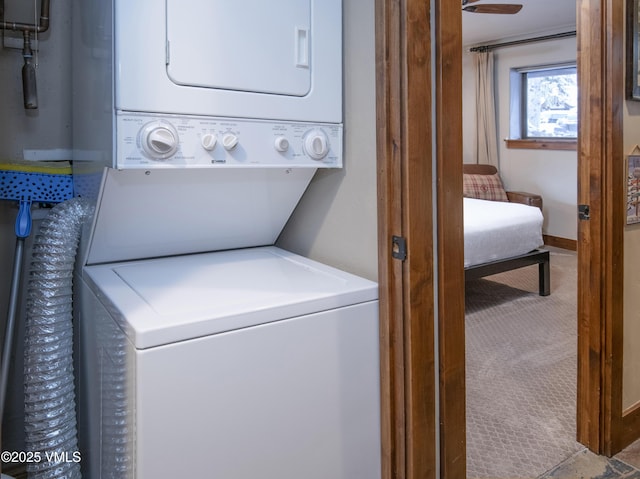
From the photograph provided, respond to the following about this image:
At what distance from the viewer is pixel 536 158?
237 inches

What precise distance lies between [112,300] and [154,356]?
0.83ft

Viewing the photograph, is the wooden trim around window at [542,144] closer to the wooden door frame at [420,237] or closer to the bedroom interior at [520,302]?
the bedroom interior at [520,302]

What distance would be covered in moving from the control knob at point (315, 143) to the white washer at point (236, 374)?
0.34 meters

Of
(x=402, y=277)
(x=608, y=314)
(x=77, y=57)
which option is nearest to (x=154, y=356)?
(x=402, y=277)

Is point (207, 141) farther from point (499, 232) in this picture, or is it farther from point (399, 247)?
point (499, 232)

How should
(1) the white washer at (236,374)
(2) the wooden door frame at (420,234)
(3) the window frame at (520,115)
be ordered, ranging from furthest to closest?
(3) the window frame at (520,115)
(2) the wooden door frame at (420,234)
(1) the white washer at (236,374)

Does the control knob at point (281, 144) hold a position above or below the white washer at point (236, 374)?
above

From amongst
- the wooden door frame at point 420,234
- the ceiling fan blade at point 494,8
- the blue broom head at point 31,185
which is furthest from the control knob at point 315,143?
the ceiling fan blade at point 494,8

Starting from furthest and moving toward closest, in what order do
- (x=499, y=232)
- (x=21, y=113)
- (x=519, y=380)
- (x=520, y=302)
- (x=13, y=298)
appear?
1. (x=520, y=302)
2. (x=499, y=232)
3. (x=519, y=380)
4. (x=21, y=113)
5. (x=13, y=298)

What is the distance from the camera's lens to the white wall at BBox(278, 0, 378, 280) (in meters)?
1.36

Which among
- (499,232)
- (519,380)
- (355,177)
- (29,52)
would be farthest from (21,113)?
(499,232)

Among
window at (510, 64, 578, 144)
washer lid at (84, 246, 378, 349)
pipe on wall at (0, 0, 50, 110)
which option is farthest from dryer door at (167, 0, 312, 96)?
window at (510, 64, 578, 144)

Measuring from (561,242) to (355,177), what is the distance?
516cm

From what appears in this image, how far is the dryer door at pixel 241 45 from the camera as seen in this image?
48.3 inches
